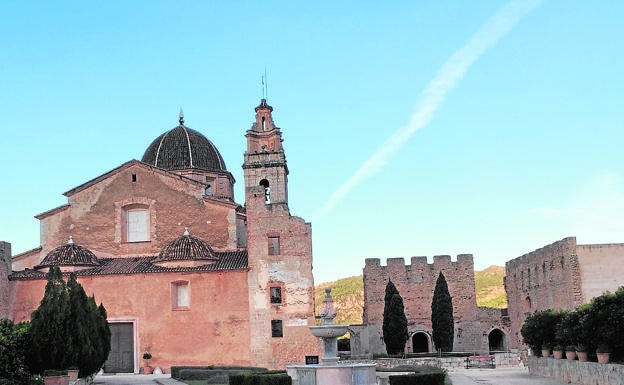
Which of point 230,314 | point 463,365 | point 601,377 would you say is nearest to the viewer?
point 601,377

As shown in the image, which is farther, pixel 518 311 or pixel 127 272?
pixel 518 311

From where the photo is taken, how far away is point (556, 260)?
131 ft

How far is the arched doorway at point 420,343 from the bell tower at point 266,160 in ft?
59.8

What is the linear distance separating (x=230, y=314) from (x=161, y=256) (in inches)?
176

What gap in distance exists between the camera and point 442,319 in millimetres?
47188

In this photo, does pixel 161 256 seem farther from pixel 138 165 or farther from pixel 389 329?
pixel 389 329

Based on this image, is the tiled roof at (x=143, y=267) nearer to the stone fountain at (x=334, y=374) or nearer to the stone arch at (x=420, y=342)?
the stone fountain at (x=334, y=374)

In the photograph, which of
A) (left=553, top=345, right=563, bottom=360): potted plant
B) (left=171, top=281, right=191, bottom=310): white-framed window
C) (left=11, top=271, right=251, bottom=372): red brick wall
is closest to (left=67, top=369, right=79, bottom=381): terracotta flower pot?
(left=11, top=271, right=251, bottom=372): red brick wall

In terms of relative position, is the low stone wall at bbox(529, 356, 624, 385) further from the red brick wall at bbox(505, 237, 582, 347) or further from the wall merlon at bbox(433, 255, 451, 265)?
the wall merlon at bbox(433, 255, 451, 265)

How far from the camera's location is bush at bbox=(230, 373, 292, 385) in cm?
2183

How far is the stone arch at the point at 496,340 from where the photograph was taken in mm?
52228

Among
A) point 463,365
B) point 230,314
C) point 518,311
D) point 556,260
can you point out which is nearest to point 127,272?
point 230,314

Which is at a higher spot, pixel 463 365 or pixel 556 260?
pixel 556 260

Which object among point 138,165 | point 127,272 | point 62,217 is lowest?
point 127,272
